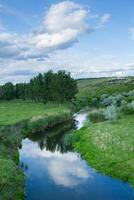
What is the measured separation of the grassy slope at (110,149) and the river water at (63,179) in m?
1.18

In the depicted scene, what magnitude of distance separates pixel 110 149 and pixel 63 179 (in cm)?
1018

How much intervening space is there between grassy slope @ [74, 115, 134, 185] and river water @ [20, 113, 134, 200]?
3.86 feet

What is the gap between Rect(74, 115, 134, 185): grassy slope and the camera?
40.2 m

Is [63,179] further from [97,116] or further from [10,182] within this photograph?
[97,116]

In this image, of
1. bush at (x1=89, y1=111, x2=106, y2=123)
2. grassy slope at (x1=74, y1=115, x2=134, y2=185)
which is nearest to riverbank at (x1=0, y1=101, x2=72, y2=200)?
bush at (x1=89, y1=111, x2=106, y2=123)

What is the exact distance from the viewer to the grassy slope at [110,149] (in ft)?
132

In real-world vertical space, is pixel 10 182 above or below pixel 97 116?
below

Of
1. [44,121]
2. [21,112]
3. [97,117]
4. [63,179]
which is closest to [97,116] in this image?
[97,117]

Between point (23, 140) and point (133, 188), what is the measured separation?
34.2 meters

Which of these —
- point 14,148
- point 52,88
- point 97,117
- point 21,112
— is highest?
point 52,88

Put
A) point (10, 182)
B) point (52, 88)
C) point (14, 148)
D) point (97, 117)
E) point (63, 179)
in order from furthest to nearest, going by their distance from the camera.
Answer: point (52, 88) → point (97, 117) → point (14, 148) → point (63, 179) → point (10, 182)

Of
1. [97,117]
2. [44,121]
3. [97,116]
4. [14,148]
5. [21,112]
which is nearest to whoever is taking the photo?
[14,148]

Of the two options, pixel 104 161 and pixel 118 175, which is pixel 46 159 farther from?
pixel 118 175

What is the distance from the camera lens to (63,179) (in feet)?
131
